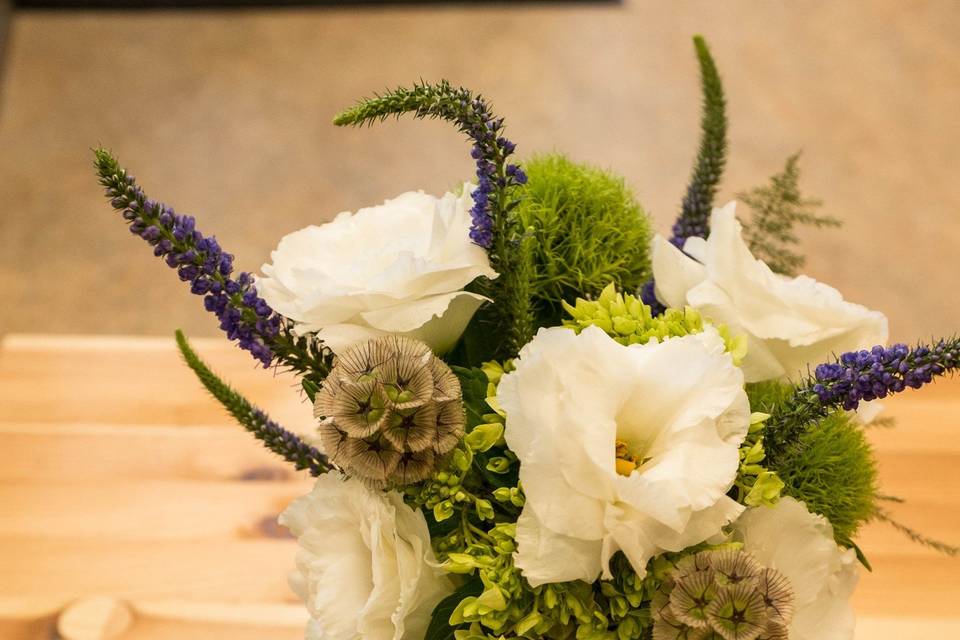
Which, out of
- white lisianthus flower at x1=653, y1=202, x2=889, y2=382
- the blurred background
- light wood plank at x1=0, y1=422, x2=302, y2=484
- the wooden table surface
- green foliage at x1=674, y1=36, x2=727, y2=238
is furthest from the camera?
the blurred background

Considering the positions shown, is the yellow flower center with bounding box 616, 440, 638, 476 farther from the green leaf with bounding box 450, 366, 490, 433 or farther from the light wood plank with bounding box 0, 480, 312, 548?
the light wood plank with bounding box 0, 480, 312, 548

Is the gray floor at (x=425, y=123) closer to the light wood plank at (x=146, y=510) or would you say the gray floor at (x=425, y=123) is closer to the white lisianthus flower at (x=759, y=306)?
the light wood plank at (x=146, y=510)

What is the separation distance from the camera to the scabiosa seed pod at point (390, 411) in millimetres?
479

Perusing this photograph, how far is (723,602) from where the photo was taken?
462 mm

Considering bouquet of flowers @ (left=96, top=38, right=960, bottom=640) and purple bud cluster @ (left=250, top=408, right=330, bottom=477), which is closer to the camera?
bouquet of flowers @ (left=96, top=38, right=960, bottom=640)

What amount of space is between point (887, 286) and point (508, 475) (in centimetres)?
199

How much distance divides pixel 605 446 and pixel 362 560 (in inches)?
6.5

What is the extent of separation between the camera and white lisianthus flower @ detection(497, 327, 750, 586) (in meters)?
0.48

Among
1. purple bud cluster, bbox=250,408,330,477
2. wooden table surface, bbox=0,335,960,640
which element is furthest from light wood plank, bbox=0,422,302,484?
purple bud cluster, bbox=250,408,330,477

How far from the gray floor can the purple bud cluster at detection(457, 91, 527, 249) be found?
1715 mm

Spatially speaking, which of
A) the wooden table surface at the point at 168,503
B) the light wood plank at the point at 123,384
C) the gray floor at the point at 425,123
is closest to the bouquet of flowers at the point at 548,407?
the wooden table surface at the point at 168,503

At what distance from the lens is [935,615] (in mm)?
859

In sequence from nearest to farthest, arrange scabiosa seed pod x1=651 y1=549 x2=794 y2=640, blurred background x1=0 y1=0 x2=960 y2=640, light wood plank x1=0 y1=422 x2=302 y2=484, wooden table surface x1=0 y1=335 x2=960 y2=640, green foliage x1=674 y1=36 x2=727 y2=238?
scabiosa seed pod x1=651 y1=549 x2=794 y2=640 → green foliage x1=674 y1=36 x2=727 y2=238 → wooden table surface x1=0 y1=335 x2=960 y2=640 → light wood plank x1=0 y1=422 x2=302 y2=484 → blurred background x1=0 y1=0 x2=960 y2=640

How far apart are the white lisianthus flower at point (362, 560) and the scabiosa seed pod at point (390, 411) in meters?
0.04
